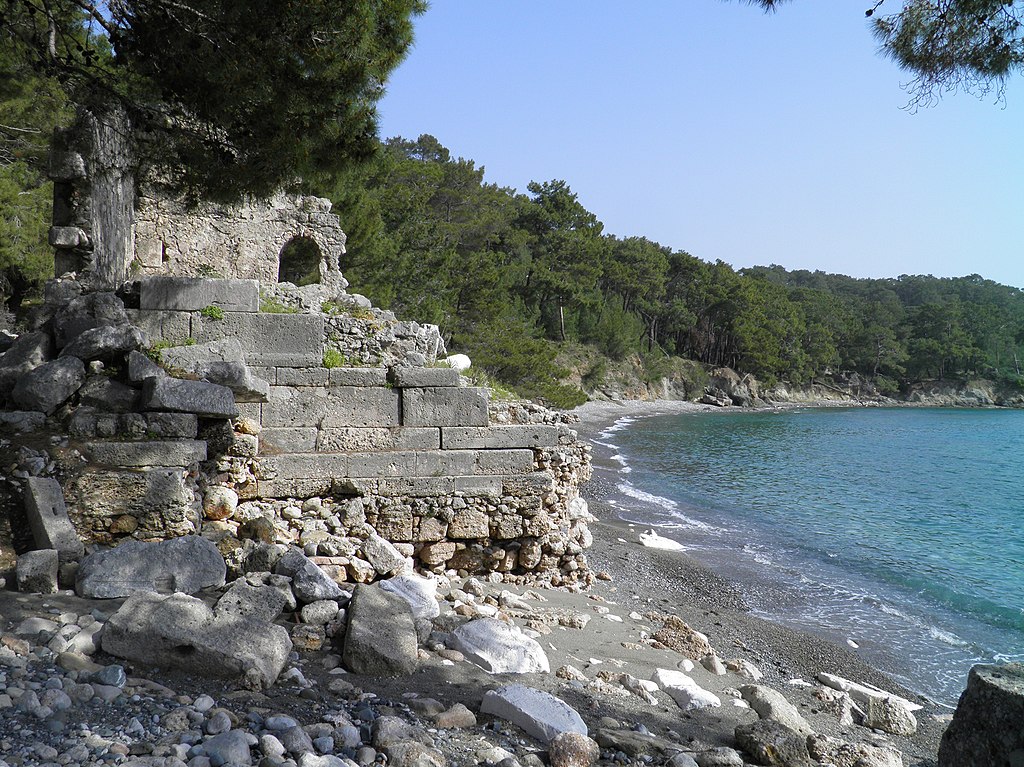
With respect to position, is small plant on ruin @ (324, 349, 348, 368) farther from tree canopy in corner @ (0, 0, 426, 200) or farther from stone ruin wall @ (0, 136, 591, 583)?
tree canopy in corner @ (0, 0, 426, 200)

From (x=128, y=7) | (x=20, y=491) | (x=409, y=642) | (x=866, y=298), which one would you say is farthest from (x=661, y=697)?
(x=866, y=298)

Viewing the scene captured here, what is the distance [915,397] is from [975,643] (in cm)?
8400

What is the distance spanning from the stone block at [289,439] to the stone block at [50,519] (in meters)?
1.93

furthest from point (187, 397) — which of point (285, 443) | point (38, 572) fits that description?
point (38, 572)

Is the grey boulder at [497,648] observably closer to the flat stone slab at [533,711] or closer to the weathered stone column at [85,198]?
the flat stone slab at [533,711]

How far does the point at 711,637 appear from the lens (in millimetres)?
8664

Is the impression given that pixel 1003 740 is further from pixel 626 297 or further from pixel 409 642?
pixel 626 297

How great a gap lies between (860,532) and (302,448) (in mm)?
14939

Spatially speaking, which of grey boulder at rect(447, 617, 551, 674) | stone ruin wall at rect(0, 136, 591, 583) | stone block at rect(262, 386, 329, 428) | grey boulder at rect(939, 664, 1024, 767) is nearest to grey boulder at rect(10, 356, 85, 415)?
stone ruin wall at rect(0, 136, 591, 583)

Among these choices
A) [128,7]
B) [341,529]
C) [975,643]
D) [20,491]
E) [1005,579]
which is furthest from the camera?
[1005,579]

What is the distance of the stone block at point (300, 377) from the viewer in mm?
7281

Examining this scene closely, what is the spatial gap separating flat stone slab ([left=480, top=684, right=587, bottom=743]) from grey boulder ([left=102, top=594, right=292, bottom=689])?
1.22 m

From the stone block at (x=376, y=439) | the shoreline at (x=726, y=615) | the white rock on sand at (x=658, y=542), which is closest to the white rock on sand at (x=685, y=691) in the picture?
the shoreline at (x=726, y=615)

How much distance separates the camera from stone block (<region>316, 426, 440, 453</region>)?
7312 millimetres
